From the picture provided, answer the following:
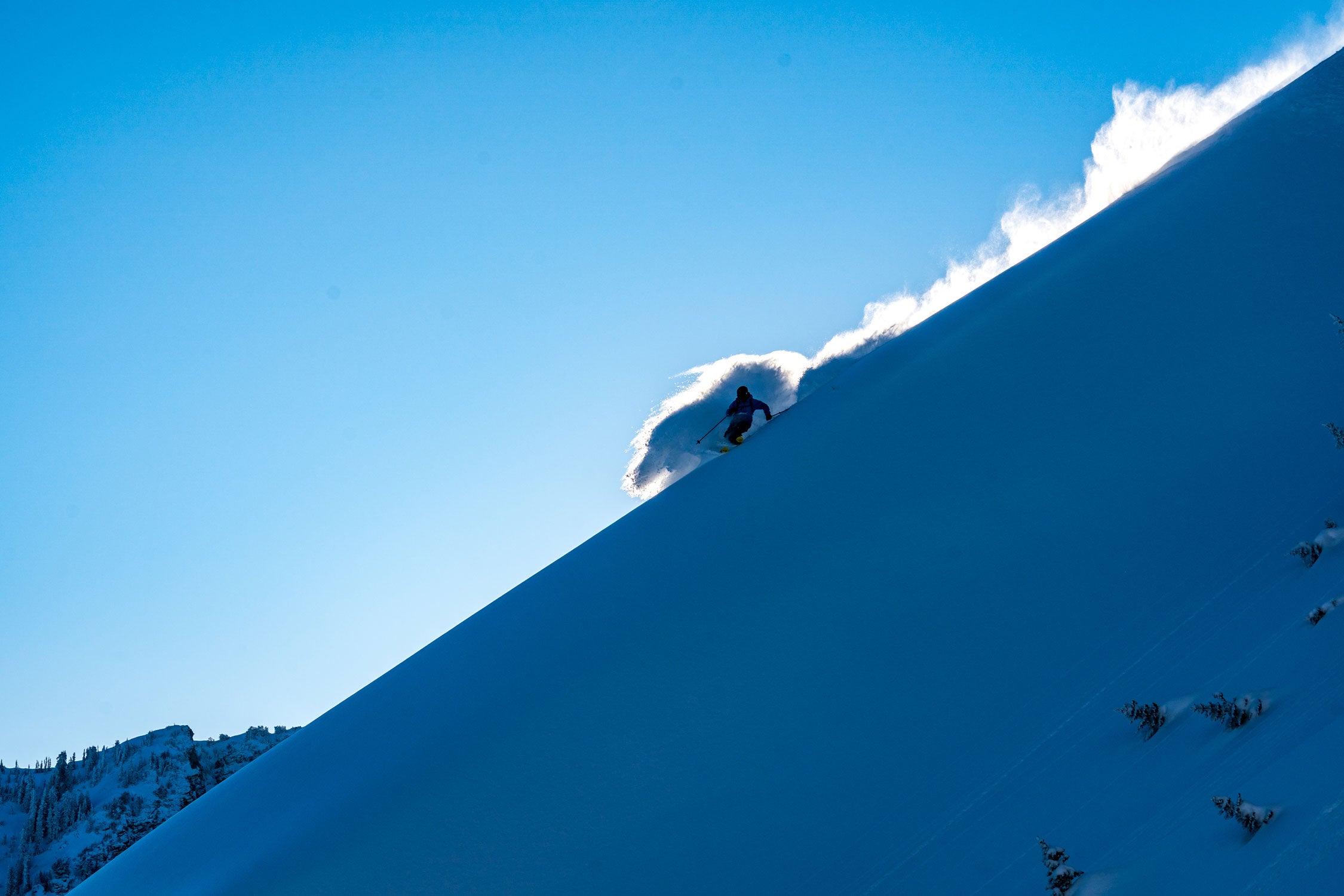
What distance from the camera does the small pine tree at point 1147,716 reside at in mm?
3396

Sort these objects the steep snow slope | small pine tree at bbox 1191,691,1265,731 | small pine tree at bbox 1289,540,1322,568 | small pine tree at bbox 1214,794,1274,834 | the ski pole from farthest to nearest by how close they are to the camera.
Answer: the ski pole → small pine tree at bbox 1289,540,1322,568 → the steep snow slope → small pine tree at bbox 1191,691,1265,731 → small pine tree at bbox 1214,794,1274,834

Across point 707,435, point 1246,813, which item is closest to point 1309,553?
point 1246,813

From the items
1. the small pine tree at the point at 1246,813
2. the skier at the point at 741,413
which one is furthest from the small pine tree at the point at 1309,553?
the skier at the point at 741,413

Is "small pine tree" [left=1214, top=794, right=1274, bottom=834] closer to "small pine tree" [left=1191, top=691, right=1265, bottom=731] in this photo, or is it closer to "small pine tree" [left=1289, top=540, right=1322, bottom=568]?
"small pine tree" [left=1191, top=691, right=1265, bottom=731]

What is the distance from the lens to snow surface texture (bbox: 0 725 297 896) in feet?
174

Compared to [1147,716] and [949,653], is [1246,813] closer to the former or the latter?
[1147,716]

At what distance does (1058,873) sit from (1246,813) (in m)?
0.55

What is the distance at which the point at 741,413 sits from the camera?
11109mm

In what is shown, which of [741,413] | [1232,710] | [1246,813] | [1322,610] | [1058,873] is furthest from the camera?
[741,413]

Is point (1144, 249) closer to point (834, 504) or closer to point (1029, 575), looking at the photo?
point (834, 504)

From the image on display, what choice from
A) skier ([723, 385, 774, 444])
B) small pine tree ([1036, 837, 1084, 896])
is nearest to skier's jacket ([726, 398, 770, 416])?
skier ([723, 385, 774, 444])

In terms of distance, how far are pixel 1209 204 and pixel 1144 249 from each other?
2.88 ft

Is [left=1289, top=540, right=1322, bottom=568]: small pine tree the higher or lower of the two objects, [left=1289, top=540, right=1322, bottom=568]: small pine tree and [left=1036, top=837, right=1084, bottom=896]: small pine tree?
the higher

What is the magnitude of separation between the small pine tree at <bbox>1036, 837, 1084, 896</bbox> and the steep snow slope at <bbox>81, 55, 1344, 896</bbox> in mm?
93
